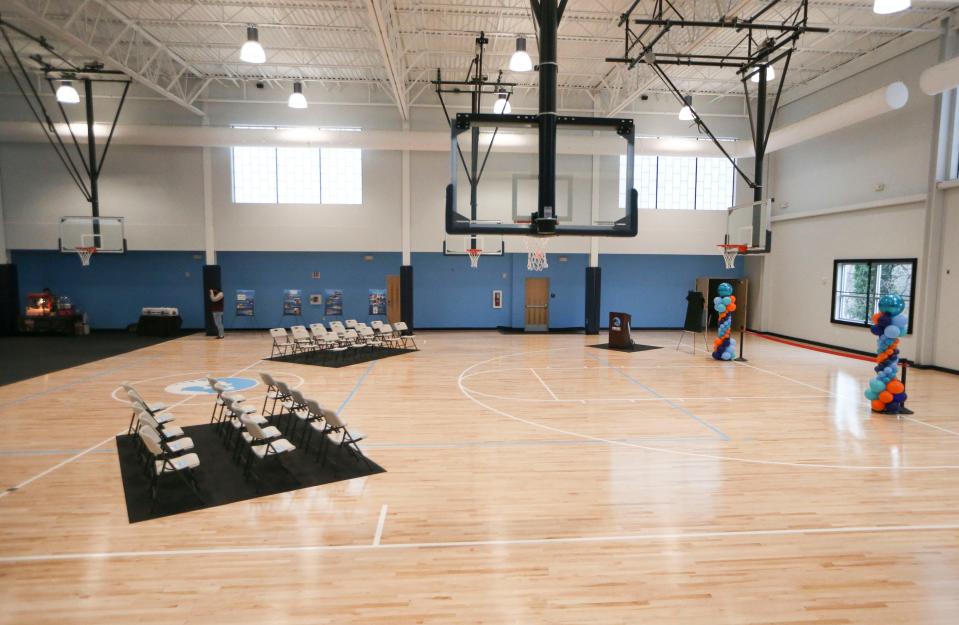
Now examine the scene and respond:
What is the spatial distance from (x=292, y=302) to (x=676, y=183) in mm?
14740

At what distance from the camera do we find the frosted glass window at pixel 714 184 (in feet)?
64.0

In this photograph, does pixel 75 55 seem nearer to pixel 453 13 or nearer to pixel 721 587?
pixel 453 13

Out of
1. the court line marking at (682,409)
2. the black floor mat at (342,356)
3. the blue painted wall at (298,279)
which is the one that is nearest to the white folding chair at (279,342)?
the black floor mat at (342,356)

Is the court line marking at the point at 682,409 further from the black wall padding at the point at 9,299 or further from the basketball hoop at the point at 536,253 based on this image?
the black wall padding at the point at 9,299

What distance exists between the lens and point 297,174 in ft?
61.5

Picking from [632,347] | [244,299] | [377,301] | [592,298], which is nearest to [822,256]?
[632,347]

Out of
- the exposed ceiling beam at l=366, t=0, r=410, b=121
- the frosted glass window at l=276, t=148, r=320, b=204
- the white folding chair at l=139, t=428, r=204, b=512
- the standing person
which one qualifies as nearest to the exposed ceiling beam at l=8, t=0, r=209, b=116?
the frosted glass window at l=276, t=148, r=320, b=204

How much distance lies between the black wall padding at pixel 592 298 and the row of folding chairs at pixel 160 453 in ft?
48.7

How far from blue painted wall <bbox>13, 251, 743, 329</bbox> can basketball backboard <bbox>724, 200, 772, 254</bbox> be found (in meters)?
5.30

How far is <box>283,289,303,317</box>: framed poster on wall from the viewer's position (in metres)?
19.5

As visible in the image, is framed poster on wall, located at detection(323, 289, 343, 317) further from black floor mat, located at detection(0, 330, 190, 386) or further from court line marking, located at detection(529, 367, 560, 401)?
court line marking, located at detection(529, 367, 560, 401)

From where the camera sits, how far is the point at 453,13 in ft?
42.3

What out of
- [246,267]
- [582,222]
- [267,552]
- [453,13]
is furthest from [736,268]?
[267,552]

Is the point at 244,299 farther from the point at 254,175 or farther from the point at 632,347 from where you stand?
the point at 632,347
